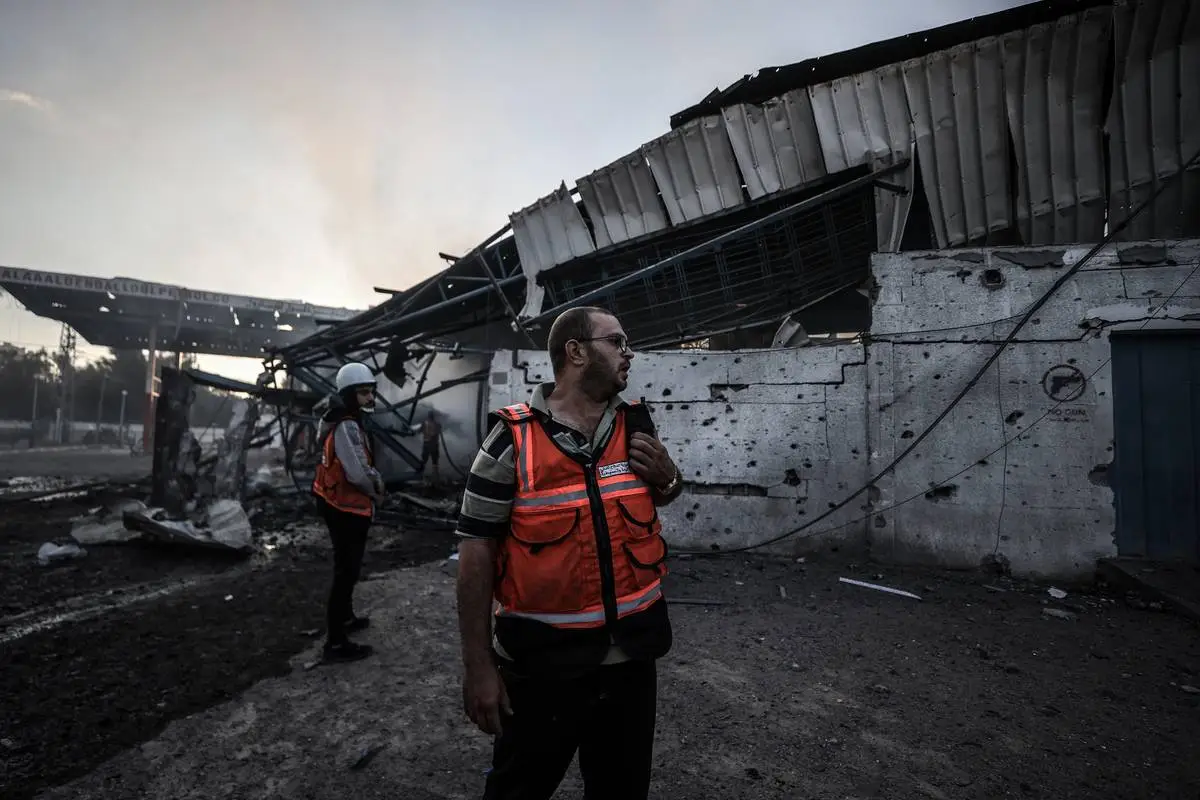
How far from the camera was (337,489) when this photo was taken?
3.26 metres

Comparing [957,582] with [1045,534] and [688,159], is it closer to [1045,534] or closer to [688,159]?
[1045,534]

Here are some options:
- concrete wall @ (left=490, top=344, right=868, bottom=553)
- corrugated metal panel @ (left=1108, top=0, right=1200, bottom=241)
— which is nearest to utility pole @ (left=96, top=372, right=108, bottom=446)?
concrete wall @ (left=490, top=344, right=868, bottom=553)

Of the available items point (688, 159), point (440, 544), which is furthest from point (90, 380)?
point (688, 159)

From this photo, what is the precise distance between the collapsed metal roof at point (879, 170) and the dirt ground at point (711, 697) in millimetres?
3606

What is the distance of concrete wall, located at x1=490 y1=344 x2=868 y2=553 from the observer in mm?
5141

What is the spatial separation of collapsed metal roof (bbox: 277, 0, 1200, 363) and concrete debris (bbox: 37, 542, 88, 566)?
539 cm

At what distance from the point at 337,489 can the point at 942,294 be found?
5.36 m

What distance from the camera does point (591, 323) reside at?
150 centimetres

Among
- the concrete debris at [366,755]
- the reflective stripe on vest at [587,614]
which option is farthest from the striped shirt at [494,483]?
the concrete debris at [366,755]

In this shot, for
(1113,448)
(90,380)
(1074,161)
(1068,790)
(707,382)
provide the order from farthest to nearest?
1. (90,380)
2. (707,382)
3. (1074,161)
4. (1113,448)
5. (1068,790)

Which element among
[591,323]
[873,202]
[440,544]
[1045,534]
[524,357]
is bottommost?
[440,544]

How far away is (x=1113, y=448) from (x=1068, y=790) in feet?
12.2

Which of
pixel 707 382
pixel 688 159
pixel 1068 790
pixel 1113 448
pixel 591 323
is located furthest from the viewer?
pixel 688 159

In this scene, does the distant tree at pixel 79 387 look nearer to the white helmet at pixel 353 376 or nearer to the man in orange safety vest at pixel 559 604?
the white helmet at pixel 353 376
